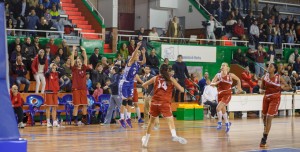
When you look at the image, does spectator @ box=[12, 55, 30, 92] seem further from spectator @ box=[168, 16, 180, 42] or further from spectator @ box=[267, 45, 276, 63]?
spectator @ box=[267, 45, 276, 63]

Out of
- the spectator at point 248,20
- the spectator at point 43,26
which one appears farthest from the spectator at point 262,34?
the spectator at point 43,26

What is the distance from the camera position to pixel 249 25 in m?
35.2

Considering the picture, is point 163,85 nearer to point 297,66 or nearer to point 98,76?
point 98,76

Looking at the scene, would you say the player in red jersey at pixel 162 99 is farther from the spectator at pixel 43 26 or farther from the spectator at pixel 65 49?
the spectator at pixel 43 26

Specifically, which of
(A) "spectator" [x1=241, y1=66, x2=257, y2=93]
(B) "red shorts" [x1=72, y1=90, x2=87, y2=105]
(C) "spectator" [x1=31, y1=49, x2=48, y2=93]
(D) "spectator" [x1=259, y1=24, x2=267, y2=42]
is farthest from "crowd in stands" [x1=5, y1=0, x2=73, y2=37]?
(D) "spectator" [x1=259, y1=24, x2=267, y2=42]

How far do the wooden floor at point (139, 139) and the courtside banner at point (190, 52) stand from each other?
34.0ft

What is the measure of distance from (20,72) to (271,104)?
10677 mm

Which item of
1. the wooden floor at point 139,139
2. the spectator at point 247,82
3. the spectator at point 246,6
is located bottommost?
the wooden floor at point 139,139

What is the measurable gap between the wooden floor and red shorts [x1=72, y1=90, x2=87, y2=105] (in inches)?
43.9

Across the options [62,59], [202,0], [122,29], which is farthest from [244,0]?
[62,59]

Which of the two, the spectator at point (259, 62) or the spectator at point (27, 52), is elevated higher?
the spectator at point (27, 52)

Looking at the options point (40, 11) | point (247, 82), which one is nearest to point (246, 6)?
point (247, 82)

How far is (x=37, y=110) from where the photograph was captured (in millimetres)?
20188

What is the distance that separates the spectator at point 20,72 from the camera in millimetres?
20859
